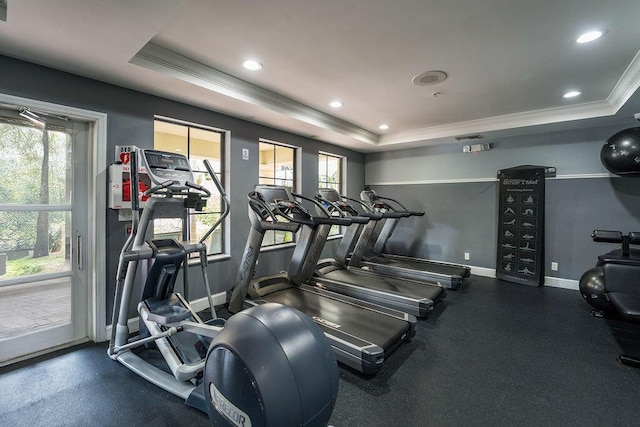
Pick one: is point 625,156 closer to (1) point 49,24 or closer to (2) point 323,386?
(2) point 323,386

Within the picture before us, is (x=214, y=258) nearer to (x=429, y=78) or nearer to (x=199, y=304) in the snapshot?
(x=199, y=304)

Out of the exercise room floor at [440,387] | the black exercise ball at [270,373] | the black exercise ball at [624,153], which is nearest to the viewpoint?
the black exercise ball at [270,373]

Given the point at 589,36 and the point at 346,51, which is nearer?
the point at 589,36

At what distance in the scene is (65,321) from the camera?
107 inches

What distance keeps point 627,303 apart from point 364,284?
2.58 metres

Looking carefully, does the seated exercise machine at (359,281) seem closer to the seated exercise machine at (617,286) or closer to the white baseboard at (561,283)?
the seated exercise machine at (617,286)

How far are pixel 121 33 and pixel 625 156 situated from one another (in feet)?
18.2

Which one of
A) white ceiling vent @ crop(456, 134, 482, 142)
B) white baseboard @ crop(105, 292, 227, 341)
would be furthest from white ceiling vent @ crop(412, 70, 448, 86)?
white baseboard @ crop(105, 292, 227, 341)

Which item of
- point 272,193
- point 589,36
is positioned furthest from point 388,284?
point 589,36

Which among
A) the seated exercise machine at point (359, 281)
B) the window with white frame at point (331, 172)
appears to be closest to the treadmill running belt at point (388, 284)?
the seated exercise machine at point (359, 281)

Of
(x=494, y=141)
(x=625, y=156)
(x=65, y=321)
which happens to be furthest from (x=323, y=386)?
(x=494, y=141)

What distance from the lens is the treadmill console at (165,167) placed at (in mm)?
2291

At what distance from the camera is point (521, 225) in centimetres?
480

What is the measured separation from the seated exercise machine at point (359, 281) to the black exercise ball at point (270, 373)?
240cm
